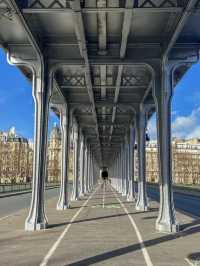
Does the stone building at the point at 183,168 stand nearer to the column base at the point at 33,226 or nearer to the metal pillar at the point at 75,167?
the metal pillar at the point at 75,167

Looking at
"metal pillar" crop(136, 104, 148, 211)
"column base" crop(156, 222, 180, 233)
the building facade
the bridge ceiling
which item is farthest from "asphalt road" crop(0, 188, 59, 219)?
the building facade

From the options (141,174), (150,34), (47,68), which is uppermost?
(150,34)

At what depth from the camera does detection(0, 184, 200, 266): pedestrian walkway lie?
9.67 m

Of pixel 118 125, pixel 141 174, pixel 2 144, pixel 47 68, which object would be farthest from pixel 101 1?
pixel 2 144

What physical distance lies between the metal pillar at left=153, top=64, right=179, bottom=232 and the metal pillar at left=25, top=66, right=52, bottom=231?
15.4 feet

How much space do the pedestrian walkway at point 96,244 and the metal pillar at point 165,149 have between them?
0.62 m

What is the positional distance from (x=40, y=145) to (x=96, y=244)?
573 centimetres

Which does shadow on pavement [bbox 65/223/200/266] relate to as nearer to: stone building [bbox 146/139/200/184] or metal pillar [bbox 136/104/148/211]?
metal pillar [bbox 136/104/148/211]

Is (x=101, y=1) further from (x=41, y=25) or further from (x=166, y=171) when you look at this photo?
(x=166, y=171)

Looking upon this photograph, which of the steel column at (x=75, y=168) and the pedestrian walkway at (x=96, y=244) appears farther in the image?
the steel column at (x=75, y=168)

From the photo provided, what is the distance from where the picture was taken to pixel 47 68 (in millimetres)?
17219

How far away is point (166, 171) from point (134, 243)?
443 cm

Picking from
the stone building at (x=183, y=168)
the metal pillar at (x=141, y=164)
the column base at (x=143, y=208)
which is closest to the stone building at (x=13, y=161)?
the stone building at (x=183, y=168)

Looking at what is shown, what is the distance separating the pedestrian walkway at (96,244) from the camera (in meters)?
9.67
